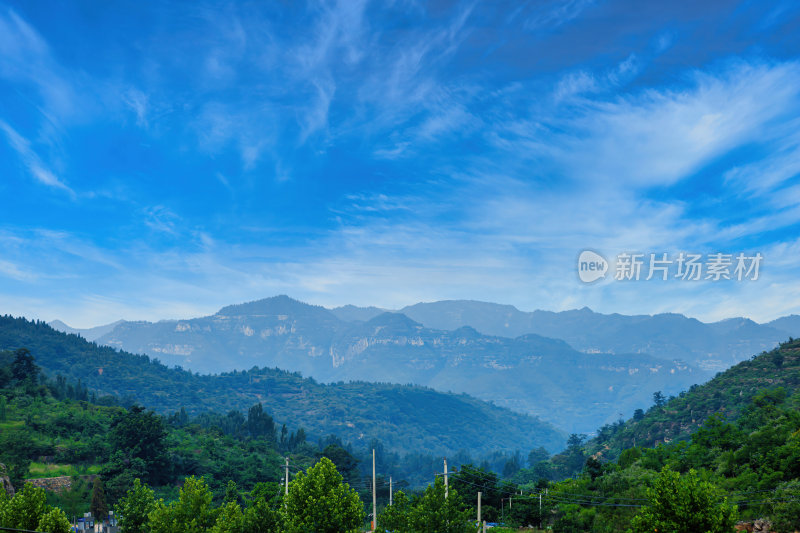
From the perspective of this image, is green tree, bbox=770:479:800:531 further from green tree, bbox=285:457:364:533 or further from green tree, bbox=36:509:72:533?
green tree, bbox=36:509:72:533

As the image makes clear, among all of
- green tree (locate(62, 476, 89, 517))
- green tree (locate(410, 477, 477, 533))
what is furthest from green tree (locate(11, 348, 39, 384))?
green tree (locate(410, 477, 477, 533))

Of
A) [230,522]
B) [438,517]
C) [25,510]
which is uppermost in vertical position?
[25,510]

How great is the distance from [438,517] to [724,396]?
7261 centimetres

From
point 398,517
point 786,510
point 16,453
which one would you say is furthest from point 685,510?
point 16,453

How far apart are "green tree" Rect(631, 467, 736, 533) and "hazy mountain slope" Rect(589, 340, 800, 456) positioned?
61.0 meters

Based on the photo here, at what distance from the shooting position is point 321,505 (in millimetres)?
31672

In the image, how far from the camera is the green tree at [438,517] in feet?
108

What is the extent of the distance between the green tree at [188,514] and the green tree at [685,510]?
932 inches

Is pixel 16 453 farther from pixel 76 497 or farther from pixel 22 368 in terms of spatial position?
pixel 22 368

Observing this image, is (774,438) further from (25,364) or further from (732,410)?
(25,364)

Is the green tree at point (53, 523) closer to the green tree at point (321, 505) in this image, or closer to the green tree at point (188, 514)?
the green tree at point (188, 514)

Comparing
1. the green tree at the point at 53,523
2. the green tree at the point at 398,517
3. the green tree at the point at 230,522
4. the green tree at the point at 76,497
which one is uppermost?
the green tree at the point at 53,523

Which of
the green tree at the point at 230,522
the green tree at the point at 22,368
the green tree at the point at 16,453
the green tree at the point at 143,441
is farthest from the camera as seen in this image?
the green tree at the point at 22,368

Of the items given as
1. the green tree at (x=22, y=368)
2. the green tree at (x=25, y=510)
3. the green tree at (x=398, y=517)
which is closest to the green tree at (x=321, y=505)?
the green tree at (x=398, y=517)
